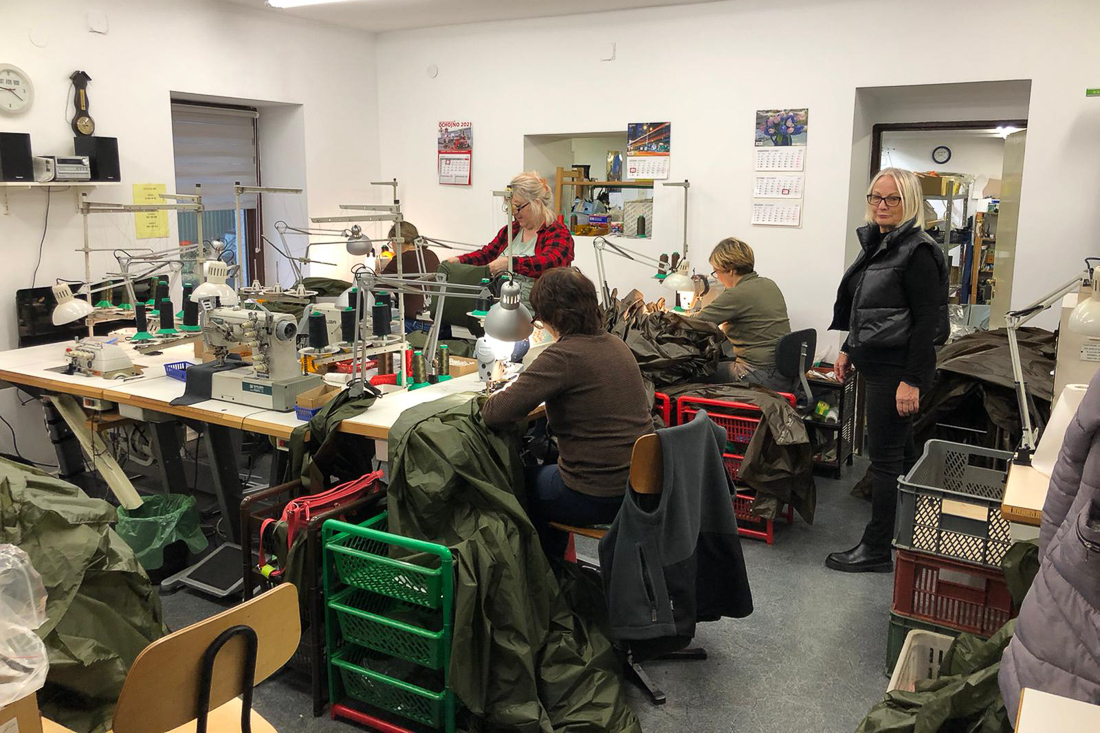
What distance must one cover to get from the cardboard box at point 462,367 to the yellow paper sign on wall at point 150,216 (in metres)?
2.32

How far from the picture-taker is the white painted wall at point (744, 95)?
14.7 ft

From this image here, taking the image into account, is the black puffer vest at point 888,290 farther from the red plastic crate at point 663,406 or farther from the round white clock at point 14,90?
the round white clock at point 14,90

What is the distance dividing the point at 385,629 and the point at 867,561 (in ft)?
6.56

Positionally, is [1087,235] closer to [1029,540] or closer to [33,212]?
[1029,540]

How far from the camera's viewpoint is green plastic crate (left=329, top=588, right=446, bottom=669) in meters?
2.30

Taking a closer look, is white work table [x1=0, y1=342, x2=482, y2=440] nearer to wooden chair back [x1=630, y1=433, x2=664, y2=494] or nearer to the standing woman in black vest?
wooden chair back [x1=630, y1=433, x2=664, y2=494]

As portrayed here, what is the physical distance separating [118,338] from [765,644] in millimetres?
3205

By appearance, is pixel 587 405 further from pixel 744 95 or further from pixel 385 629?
pixel 744 95

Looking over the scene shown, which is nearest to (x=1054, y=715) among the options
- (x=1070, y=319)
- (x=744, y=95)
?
(x=1070, y=319)

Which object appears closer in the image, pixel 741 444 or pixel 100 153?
pixel 741 444

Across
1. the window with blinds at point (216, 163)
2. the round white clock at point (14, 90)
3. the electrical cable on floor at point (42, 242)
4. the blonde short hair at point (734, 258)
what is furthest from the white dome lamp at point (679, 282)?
the round white clock at point (14, 90)

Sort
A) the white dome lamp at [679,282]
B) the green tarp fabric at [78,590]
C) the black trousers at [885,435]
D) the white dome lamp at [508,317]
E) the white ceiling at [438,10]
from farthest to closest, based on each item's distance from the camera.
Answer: the white ceiling at [438,10] < the white dome lamp at [679,282] < the black trousers at [885,435] < the white dome lamp at [508,317] < the green tarp fabric at [78,590]

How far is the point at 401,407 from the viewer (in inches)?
120

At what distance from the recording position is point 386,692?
243cm
